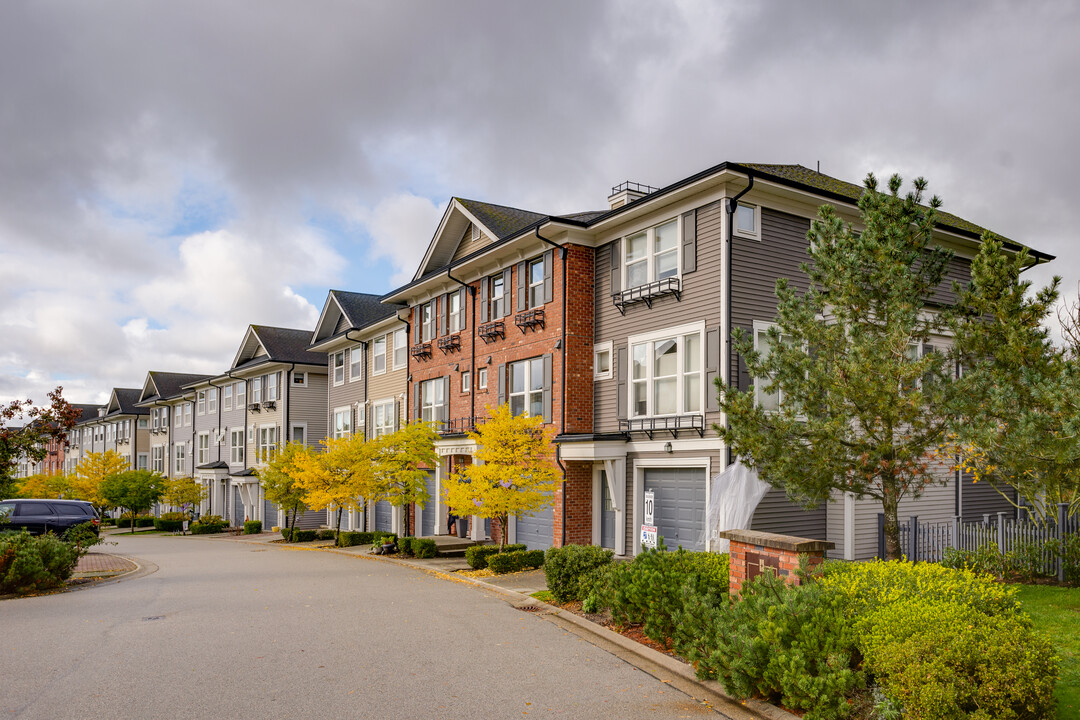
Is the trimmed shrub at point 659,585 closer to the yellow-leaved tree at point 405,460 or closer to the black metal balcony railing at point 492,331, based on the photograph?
the black metal balcony railing at point 492,331

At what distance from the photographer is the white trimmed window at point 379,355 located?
36472 millimetres

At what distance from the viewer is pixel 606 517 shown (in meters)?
22.9

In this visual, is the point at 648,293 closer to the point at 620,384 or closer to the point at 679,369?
the point at 679,369

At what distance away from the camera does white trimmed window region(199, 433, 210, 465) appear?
55469mm

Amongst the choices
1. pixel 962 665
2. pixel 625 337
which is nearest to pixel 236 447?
pixel 625 337

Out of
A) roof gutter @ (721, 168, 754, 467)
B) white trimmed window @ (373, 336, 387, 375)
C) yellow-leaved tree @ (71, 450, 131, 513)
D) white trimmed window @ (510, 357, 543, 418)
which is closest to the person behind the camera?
roof gutter @ (721, 168, 754, 467)

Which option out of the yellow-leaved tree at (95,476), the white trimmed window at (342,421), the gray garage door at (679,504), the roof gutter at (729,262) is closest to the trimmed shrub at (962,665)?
the roof gutter at (729,262)

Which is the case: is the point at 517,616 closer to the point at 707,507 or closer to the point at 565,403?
the point at 707,507

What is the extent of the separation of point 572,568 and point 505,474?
6059 mm

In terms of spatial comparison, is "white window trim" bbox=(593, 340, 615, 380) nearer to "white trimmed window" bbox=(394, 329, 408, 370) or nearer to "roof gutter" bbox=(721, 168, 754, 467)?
"roof gutter" bbox=(721, 168, 754, 467)

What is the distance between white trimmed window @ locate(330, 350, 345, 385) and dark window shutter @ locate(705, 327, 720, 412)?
1020 inches

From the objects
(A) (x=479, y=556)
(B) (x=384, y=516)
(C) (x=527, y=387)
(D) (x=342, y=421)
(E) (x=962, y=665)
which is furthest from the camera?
(D) (x=342, y=421)

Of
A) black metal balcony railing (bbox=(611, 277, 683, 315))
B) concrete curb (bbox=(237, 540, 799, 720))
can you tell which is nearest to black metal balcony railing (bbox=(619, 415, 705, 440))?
black metal balcony railing (bbox=(611, 277, 683, 315))

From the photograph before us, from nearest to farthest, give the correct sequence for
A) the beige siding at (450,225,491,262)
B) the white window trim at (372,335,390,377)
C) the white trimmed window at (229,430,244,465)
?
1. the beige siding at (450,225,491,262)
2. the white window trim at (372,335,390,377)
3. the white trimmed window at (229,430,244,465)
